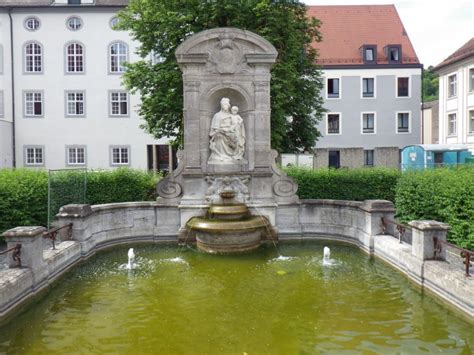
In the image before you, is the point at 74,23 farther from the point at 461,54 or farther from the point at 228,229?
the point at 461,54

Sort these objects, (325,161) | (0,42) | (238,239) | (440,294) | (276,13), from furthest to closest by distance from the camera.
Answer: (325,161) < (0,42) < (276,13) < (238,239) < (440,294)

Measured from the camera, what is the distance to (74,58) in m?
35.0

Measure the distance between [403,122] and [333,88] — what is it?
274 inches

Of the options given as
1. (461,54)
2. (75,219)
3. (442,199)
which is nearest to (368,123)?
(461,54)

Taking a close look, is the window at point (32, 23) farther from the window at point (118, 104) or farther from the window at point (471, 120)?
the window at point (471, 120)

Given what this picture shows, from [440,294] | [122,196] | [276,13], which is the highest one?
[276,13]

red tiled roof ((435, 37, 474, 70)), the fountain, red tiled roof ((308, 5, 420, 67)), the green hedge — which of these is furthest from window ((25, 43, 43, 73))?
red tiled roof ((435, 37, 474, 70))

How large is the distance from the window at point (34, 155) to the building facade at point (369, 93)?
22.3 m

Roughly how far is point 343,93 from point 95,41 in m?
21.0

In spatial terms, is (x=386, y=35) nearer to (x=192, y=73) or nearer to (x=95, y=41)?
(x=95, y=41)

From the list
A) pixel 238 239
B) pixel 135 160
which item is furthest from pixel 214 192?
pixel 135 160

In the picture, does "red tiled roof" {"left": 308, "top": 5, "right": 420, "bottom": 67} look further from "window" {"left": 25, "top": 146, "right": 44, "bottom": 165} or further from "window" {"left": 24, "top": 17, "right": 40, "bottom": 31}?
"window" {"left": 25, "top": 146, "right": 44, "bottom": 165}

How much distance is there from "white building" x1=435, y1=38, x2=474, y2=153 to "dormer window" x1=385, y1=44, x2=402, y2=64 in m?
3.28

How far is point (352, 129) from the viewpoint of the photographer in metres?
41.0
